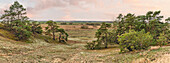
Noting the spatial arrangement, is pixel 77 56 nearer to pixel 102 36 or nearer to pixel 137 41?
pixel 137 41

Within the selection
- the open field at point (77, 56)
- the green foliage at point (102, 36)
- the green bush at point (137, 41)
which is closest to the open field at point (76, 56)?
the open field at point (77, 56)

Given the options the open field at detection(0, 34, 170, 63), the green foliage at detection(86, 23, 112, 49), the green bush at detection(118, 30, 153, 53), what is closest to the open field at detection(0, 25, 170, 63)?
the open field at detection(0, 34, 170, 63)

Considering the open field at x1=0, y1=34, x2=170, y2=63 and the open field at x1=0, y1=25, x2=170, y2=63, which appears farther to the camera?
the open field at x1=0, y1=34, x2=170, y2=63

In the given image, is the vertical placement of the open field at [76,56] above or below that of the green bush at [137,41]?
below

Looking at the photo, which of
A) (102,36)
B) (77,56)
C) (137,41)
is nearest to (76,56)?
(77,56)

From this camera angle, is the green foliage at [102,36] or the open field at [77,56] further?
the green foliage at [102,36]

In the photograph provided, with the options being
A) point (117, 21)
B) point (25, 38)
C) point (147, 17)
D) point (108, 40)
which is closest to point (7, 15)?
point (25, 38)

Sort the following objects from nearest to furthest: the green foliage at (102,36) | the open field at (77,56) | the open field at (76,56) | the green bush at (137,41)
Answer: the open field at (76,56) → the open field at (77,56) → the green bush at (137,41) → the green foliage at (102,36)

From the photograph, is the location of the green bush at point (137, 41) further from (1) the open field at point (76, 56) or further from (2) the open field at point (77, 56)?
(2) the open field at point (77, 56)

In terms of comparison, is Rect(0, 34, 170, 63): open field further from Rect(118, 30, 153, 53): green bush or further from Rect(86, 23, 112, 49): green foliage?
Rect(86, 23, 112, 49): green foliage

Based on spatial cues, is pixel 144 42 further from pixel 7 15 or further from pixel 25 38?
pixel 7 15

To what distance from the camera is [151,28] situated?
46688 mm

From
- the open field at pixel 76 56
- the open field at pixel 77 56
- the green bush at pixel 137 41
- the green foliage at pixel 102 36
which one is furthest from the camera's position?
the green foliage at pixel 102 36

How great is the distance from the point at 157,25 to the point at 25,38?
55857mm
